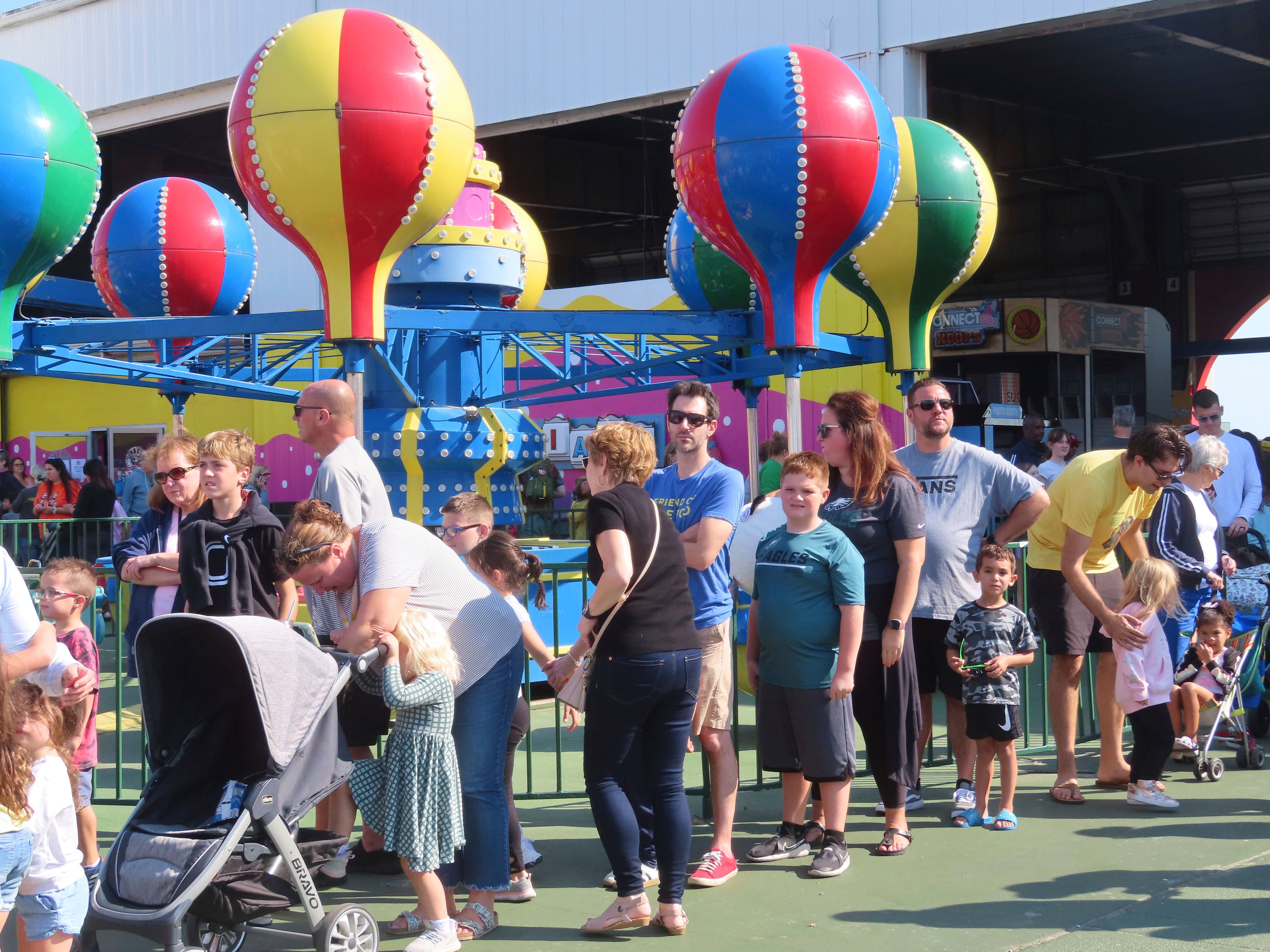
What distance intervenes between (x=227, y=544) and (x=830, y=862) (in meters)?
2.49

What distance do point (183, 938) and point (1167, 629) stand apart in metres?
4.42

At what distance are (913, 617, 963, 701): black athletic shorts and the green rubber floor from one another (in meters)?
0.56

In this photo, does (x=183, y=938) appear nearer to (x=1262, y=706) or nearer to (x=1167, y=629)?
(x=1167, y=629)

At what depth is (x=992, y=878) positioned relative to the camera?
4.62 meters

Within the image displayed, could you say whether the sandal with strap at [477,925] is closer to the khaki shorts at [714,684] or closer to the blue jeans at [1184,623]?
the khaki shorts at [714,684]

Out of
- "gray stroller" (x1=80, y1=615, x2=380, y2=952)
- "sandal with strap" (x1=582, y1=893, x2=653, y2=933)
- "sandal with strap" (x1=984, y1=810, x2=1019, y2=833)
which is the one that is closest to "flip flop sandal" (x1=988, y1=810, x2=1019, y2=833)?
"sandal with strap" (x1=984, y1=810, x2=1019, y2=833)

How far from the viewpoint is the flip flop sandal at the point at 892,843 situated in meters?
4.96

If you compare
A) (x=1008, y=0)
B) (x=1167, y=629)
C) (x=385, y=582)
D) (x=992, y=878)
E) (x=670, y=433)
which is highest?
(x=1008, y=0)

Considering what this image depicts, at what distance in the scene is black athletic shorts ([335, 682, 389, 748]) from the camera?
4.55 m

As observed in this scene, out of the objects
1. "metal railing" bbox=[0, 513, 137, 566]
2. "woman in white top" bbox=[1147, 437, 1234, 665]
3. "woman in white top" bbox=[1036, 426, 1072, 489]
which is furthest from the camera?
"metal railing" bbox=[0, 513, 137, 566]

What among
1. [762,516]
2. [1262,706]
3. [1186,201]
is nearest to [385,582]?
[762,516]

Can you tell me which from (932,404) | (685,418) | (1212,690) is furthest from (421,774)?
(1212,690)

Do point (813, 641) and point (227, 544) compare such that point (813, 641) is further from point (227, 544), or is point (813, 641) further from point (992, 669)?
point (227, 544)

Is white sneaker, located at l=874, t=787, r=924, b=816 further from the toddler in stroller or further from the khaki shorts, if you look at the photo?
the toddler in stroller
